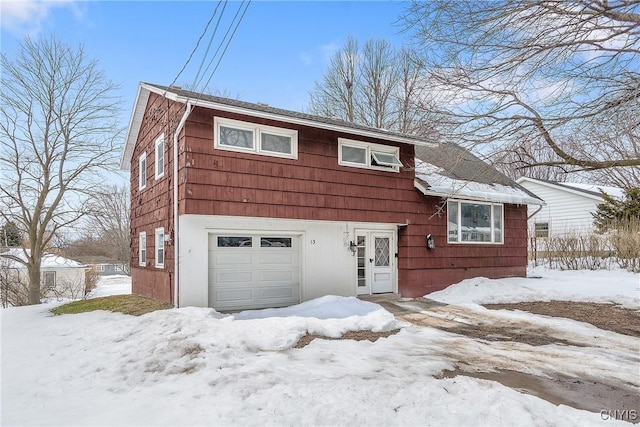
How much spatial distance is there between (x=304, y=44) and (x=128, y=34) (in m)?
4.09

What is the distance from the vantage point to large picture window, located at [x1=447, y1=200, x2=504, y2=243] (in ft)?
37.0

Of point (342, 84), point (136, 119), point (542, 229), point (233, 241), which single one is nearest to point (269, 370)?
point (233, 241)

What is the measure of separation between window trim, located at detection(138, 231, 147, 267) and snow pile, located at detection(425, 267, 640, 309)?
8.19 m

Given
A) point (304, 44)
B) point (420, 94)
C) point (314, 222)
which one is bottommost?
point (314, 222)

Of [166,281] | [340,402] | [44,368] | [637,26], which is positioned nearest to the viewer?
[340,402]

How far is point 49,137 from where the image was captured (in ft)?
56.4

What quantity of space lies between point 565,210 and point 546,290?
42.6 ft

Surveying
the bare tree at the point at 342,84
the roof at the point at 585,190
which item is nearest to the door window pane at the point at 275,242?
the bare tree at the point at 342,84

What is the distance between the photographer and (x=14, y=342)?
21.3 ft

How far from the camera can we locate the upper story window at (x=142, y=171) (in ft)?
37.8

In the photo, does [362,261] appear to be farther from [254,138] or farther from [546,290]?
[546,290]

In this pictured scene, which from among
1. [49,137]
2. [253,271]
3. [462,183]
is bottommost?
[253,271]

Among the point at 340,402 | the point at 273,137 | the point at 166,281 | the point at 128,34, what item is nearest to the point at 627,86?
the point at 340,402

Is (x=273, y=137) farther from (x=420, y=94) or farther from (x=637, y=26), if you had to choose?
(x=637, y=26)
